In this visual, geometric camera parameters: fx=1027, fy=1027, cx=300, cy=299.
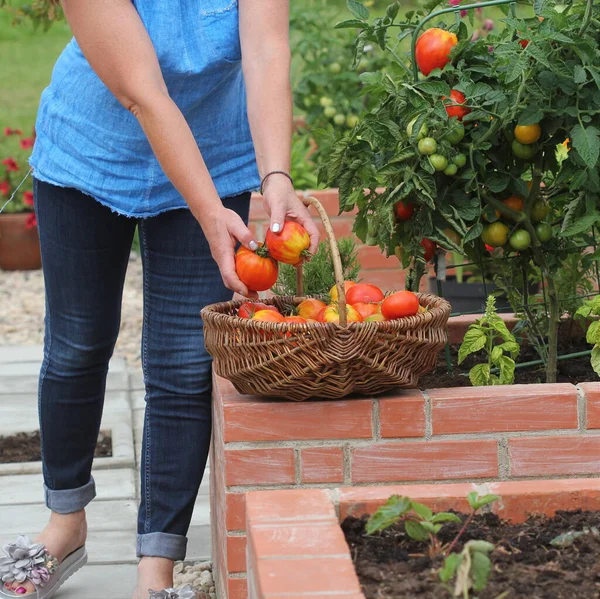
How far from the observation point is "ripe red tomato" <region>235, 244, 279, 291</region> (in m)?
1.99

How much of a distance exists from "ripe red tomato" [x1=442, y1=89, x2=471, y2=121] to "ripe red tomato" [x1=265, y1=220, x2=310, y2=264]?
50 centimetres

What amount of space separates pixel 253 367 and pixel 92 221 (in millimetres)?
613

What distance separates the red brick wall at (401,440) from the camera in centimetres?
207

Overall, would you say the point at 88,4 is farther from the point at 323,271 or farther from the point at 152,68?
the point at 323,271

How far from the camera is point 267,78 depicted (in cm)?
223

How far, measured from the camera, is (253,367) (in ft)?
6.47

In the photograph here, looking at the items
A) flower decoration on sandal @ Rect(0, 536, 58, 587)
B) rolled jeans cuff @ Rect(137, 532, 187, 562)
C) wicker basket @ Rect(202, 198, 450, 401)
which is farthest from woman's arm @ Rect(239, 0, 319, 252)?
flower decoration on sandal @ Rect(0, 536, 58, 587)

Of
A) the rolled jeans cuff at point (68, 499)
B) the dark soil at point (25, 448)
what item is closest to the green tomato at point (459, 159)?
the rolled jeans cuff at point (68, 499)

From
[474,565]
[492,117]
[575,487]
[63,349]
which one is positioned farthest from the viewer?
[63,349]

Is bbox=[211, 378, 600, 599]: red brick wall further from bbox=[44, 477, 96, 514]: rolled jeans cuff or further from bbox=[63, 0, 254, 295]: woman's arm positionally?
bbox=[44, 477, 96, 514]: rolled jeans cuff

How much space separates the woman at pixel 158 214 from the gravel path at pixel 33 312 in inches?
105

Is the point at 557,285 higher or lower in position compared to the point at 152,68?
lower

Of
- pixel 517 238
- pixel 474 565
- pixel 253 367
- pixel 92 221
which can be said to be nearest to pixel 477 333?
pixel 517 238

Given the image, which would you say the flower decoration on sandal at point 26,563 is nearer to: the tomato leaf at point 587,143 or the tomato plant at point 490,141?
the tomato plant at point 490,141
